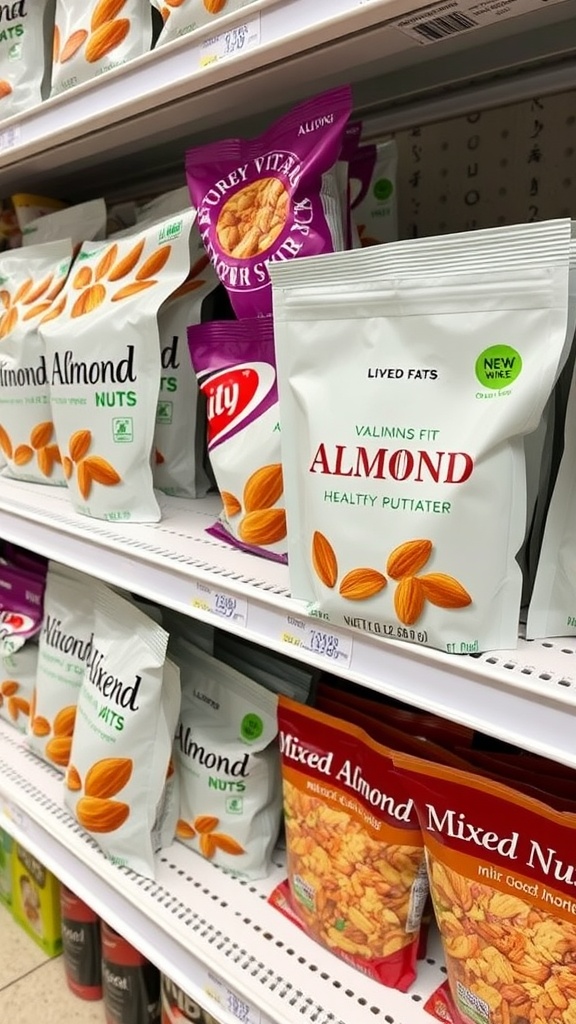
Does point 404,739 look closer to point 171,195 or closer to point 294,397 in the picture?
point 294,397

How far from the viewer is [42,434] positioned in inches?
49.1

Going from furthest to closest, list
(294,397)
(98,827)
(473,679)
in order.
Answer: (98,827)
(294,397)
(473,679)

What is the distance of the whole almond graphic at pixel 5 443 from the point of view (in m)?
1.32

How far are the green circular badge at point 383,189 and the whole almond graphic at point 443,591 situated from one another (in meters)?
0.65

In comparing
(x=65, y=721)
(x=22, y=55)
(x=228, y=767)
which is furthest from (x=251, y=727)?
(x=22, y=55)

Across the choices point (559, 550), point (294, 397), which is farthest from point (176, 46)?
point (559, 550)

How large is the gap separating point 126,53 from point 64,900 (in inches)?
52.0

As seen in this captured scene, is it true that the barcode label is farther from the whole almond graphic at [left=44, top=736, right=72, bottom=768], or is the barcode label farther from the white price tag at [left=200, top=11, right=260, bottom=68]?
the whole almond graphic at [left=44, top=736, right=72, bottom=768]

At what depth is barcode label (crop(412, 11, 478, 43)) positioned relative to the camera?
625mm

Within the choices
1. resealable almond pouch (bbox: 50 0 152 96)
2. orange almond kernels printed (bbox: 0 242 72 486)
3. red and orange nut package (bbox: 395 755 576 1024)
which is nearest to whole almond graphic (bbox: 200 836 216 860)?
red and orange nut package (bbox: 395 755 576 1024)

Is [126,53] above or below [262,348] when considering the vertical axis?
above

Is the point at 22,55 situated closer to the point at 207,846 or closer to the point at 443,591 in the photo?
the point at 443,591

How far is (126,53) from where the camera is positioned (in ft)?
3.24

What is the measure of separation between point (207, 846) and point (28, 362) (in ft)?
2.67
